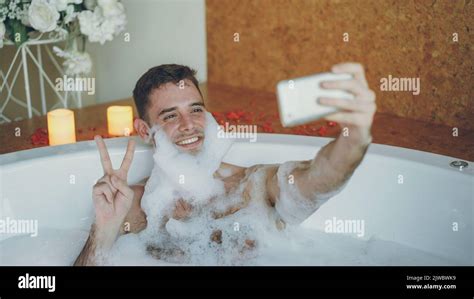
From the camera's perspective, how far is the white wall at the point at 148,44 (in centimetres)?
330

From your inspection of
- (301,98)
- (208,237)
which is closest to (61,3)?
→ (208,237)

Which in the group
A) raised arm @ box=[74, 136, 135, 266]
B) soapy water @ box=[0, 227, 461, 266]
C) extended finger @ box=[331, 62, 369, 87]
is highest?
extended finger @ box=[331, 62, 369, 87]

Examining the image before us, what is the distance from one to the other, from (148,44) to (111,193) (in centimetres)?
168

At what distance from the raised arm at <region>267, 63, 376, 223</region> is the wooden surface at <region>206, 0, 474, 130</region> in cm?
107

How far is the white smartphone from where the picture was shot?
4.18 ft

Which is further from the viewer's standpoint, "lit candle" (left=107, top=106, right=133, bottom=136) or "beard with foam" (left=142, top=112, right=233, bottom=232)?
"lit candle" (left=107, top=106, right=133, bottom=136)

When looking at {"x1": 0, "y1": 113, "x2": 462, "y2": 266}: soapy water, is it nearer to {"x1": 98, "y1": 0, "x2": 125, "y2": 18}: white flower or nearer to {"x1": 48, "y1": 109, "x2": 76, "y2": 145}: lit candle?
{"x1": 48, "y1": 109, "x2": 76, "y2": 145}: lit candle

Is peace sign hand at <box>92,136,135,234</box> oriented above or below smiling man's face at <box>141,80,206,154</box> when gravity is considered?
below

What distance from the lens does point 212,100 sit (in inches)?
126

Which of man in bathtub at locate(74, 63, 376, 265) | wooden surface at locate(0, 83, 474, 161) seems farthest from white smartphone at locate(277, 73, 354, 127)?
wooden surface at locate(0, 83, 474, 161)

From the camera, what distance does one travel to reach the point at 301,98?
1.28 metres

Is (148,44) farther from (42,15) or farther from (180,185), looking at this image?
(180,185)

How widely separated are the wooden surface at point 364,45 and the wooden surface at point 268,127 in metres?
0.09

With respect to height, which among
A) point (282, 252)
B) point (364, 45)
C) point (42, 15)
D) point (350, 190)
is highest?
point (42, 15)
